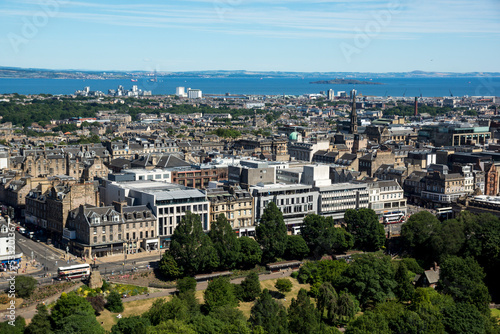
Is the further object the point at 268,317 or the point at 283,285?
the point at 283,285

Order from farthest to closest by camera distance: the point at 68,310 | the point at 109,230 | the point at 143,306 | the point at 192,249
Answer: the point at 109,230 → the point at 192,249 → the point at 143,306 → the point at 68,310

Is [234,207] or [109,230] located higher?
[234,207]

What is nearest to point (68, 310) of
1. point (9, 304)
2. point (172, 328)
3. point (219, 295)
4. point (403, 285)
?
point (9, 304)

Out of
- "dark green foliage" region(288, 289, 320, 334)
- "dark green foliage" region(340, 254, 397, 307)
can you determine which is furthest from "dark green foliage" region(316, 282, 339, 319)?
"dark green foliage" region(340, 254, 397, 307)

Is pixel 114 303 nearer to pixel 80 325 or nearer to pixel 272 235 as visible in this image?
pixel 80 325

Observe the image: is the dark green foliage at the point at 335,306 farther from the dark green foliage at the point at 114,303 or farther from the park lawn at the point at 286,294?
the dark green foliage at the point at 114,303

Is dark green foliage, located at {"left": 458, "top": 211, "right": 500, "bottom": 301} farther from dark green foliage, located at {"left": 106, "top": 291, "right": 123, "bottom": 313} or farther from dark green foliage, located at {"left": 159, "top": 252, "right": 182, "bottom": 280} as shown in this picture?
dark green foliage, located at {"left": 106, "top": 291, "right": 123, "bottom": 313}

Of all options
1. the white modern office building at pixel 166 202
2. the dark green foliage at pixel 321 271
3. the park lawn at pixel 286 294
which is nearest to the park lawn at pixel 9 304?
the park lawn at pixel 286 294
